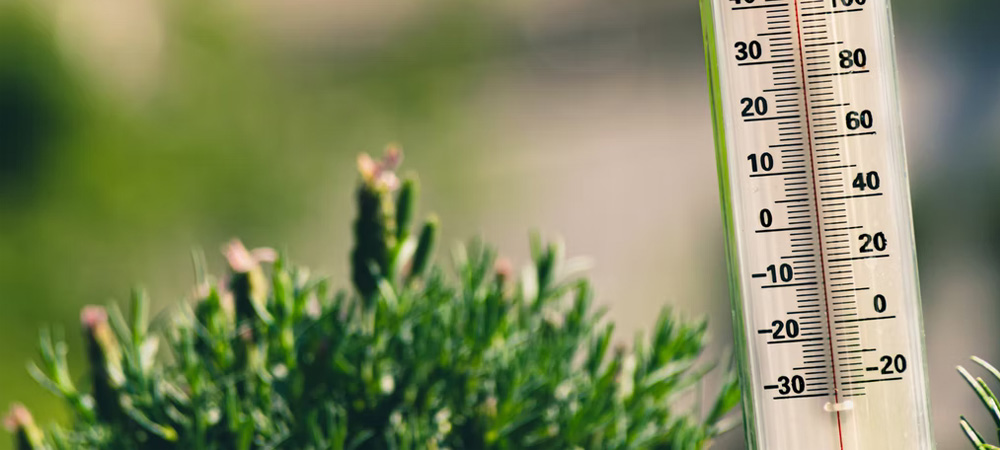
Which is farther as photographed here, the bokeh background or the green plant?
the bokeh background

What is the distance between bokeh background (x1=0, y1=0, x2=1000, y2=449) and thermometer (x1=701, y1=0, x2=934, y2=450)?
1153 millimetres

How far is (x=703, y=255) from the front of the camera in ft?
7.96

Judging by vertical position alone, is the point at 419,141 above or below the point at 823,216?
above

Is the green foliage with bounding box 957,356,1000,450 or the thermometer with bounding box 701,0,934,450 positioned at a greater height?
the thermometer with bounding box 701,0,934,450

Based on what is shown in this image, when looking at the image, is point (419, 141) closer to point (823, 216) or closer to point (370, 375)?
point (370, 375)

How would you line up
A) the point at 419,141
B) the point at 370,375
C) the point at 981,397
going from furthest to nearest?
the point at 419,141, the point at 370,375, the point at 981,397

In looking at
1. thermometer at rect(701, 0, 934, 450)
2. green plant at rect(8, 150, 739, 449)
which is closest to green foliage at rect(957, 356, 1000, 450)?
thermometer at rect(701, 0, 934, 450)

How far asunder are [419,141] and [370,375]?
6.45 ft

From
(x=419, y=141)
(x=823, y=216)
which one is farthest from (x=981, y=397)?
(x=419, y=141)

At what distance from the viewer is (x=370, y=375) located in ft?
1.84

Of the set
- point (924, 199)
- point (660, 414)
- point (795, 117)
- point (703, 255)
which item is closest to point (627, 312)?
point (703, 255)

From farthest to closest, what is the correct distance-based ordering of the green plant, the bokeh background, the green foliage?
the bokeh background → the green plant → the green foliage

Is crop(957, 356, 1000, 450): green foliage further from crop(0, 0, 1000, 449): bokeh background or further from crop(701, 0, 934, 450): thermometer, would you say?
crop(0, 0, 1000, 449): bokeh background

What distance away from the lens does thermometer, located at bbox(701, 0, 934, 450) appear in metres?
0.43
